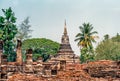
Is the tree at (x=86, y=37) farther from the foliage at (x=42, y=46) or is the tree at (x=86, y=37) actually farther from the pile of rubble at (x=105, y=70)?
the pile of rubble at (x=105, y=70)

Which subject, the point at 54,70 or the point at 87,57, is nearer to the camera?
the point at 54,70

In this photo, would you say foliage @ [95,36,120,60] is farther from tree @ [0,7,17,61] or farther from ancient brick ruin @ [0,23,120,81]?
ancient brick ruin @ [0,23,120,81]

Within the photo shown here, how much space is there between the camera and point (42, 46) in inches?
2202

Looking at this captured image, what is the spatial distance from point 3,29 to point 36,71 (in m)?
18.8

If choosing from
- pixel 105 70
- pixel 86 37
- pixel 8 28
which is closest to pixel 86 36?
pixel 86 37

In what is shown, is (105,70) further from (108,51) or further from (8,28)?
(108,51)

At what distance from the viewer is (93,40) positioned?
163ft

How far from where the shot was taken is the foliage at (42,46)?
54531 millimetres

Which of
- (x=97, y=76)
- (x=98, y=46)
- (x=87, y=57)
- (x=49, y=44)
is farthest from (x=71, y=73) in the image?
(x=49, y=44)

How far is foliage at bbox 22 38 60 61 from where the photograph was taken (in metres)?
54.5

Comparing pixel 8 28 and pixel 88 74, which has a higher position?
pixel 8 28

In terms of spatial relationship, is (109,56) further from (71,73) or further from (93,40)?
(71,73)

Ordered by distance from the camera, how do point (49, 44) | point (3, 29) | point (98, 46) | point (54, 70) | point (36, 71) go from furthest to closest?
1. point (49, 44)
2. point (98, 46)
3. point (3, 29)
4. point (36, 71)
5. point (54, 70)

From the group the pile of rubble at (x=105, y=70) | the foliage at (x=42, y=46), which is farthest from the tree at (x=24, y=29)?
the pile of rubble at (x=105, y=70)
